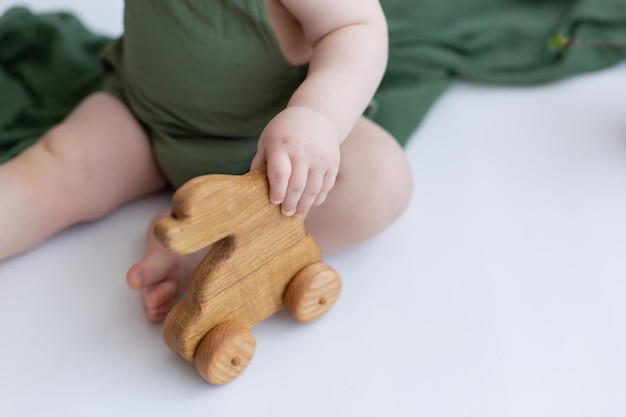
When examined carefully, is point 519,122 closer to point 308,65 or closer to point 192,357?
point 308,65

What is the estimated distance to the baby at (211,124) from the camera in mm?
675

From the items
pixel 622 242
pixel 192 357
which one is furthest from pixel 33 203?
pixel 622 242

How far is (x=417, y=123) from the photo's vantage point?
0.90m

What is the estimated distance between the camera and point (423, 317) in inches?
26.9

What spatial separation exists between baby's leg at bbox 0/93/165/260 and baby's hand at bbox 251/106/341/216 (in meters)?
0.24

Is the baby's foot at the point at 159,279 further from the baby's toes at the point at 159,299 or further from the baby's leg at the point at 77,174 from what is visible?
the baby's leg at the point at 77,174

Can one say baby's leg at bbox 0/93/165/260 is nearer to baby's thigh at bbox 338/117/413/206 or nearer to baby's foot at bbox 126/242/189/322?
baby's foot at bbox 126/242/189/322

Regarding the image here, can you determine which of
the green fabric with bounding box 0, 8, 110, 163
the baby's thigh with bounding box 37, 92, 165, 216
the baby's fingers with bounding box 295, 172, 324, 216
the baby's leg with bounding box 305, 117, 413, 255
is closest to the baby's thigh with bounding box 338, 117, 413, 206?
the baby's leg with bounding box 305, 117, 413, 255

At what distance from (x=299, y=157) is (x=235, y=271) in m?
0.11

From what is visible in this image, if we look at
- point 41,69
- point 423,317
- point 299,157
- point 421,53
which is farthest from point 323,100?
point 41,69

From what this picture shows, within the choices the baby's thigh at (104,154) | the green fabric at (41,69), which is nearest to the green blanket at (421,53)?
the green fabric at (41,69)

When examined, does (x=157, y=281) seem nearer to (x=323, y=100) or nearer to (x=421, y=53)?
(x=323, y=100)

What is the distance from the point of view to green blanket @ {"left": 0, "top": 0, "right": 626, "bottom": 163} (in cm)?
93

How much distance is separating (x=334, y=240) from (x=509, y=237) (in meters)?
0.18
